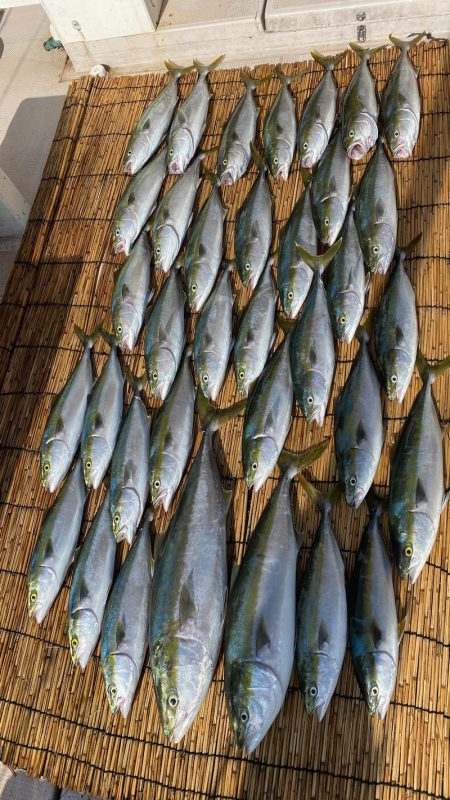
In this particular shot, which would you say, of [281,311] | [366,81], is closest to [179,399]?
[281,311]

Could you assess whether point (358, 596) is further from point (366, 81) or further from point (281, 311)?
point (366, 81)

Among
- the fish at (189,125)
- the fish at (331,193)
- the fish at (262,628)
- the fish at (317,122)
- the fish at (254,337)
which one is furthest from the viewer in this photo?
the fish at (189,125)

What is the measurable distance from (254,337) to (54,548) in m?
1.44

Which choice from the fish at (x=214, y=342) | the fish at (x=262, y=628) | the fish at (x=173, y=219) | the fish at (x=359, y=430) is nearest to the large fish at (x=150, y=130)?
the fish at (x=173, y=219)

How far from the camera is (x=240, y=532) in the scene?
8.27 feet

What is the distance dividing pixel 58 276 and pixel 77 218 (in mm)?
481

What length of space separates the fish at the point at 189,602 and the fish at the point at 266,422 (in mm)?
190

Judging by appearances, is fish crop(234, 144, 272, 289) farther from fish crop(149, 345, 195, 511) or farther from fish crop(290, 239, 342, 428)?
fish crop(149, 345, 195, 511)

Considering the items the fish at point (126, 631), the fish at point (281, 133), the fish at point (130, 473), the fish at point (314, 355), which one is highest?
the fish at point (281, 133)

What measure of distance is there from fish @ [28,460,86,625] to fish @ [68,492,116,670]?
0.09 metres

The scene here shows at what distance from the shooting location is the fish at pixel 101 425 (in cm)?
279

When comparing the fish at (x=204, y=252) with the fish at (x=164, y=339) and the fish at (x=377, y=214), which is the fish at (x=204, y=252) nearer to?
the fish at (x=164, y=339)

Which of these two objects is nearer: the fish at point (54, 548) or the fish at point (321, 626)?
the fish at point (321, 626)

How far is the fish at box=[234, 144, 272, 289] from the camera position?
3.06 metres
